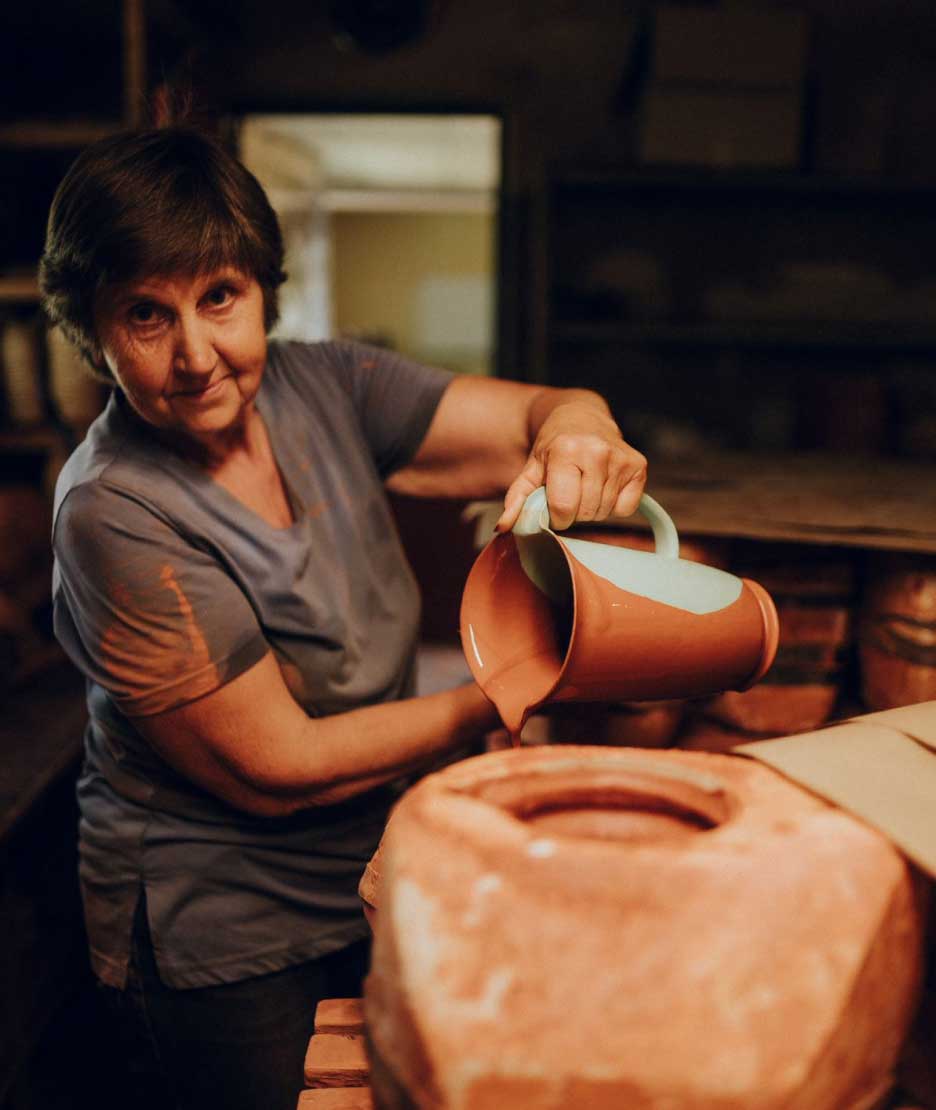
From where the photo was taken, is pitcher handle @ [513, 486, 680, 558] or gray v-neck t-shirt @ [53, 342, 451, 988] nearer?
pitcher handle @ [513, 486, 680, 558]

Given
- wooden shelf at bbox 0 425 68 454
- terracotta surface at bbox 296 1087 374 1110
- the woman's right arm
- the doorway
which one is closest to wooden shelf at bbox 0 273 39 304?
wooden shelf at bbox 0 425 68 454

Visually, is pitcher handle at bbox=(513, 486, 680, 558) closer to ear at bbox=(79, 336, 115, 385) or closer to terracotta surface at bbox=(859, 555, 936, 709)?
terracotta surface at bbox=(859, 555, 936, 709)

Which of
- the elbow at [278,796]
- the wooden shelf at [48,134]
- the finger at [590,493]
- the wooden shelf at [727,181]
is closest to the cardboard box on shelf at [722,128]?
the wooden shelf at [727,181]

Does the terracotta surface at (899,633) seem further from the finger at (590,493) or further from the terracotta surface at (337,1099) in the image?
the terracotta surface at (337,1099)

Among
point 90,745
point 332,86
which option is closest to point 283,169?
point 332,86

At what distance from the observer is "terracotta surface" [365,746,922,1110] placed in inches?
19.8

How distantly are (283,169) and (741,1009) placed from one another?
23.8 feet

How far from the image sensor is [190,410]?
1.21 meters

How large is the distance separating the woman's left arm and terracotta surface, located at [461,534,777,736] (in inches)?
2.4

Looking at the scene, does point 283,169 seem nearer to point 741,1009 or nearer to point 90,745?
point 90,745

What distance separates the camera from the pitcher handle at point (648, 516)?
92cm

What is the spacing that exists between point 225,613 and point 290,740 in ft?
0.55

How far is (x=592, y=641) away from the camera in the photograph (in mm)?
818

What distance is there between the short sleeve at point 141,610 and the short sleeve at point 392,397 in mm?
443
